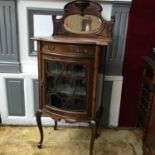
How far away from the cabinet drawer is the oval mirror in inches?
14.2

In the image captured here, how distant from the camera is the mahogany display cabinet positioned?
1575 millimetres

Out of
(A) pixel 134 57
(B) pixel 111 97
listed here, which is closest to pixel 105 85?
(B) pixel 111 97

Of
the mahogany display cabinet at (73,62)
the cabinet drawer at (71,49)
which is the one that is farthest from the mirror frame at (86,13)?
the cabinet drawer at (71,49)

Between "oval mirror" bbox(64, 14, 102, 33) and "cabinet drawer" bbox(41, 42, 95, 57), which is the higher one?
"oval mirror" bbox(64, 14, 102, 33)

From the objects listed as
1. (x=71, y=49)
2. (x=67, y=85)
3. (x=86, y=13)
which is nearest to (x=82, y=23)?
(x=86, y=13)

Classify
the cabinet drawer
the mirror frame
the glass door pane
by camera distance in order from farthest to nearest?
1. the mirror frame
2. the glass door pane
3. the cabinet drawer

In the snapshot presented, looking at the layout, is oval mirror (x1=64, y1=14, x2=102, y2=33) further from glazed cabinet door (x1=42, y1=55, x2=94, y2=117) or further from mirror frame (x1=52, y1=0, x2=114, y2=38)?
glazed cabinet door (x1=42, y1=55, x2=94, y2=117)

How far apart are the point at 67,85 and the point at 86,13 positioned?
2.11ft

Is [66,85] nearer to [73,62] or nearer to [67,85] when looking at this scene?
[67,85]

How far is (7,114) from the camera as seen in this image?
89.1 inches

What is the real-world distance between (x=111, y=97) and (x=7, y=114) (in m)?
1.08

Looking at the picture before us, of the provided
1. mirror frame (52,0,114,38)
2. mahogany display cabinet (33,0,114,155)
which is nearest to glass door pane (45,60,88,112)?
mahogany display cabinet (33,0,114,155)

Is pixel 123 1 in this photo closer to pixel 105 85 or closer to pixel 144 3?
pixel 144 3

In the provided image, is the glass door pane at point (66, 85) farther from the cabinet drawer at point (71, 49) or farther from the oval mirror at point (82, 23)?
the oval mirror at point (82, 23)
